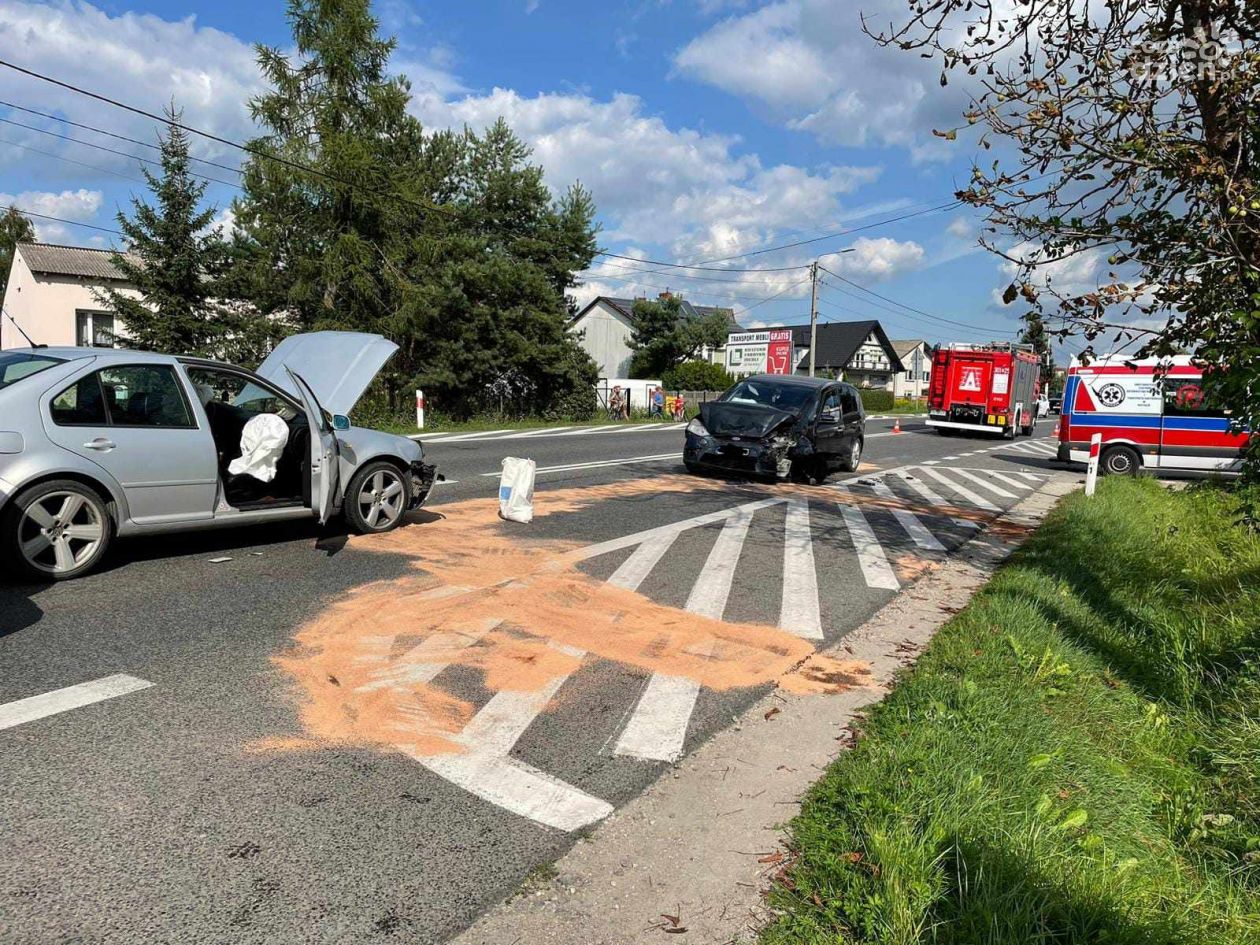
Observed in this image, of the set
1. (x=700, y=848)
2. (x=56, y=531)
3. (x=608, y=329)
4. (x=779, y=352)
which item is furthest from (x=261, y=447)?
(x=608, y=329)

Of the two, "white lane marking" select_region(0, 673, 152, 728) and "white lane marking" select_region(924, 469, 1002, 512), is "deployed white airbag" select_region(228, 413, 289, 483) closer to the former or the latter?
"white lane marking" select_region(0, 673, 152, 728)

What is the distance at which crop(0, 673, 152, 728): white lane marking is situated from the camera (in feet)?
12.3

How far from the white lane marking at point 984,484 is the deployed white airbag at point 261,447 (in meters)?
12.2

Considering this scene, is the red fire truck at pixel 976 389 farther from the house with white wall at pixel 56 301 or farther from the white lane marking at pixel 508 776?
the house with white wall at pixel 56 301

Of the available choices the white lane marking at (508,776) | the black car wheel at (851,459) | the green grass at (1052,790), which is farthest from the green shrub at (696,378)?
the white lane marking at (508,776)

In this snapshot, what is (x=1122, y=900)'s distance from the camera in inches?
109

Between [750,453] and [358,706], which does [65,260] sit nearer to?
[750,453]

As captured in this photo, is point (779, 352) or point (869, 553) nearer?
point (869, 553)

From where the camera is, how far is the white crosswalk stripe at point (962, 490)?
13.4m

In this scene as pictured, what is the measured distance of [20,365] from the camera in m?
5.96

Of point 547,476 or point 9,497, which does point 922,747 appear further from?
point 547,476

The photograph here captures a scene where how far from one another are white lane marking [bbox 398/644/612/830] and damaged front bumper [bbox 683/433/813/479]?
30.8 ft

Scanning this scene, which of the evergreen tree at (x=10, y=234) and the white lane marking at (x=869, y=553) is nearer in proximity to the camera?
the white lane marking at (x=869, y=553)

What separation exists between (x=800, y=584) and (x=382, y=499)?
4.00m
